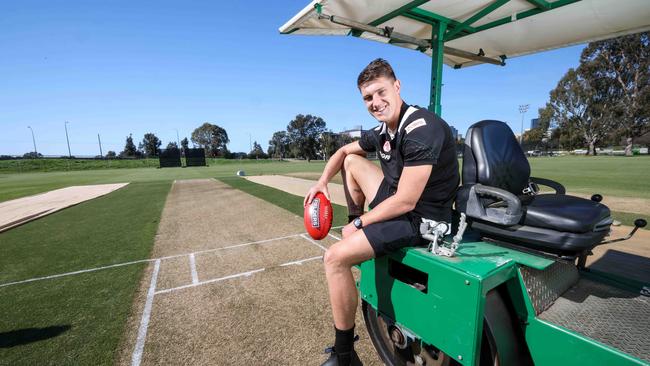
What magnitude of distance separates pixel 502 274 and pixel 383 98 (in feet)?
4.33

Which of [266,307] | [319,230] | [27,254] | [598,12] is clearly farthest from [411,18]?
[27,254]

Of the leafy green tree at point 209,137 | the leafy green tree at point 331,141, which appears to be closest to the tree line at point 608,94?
the leafy green tree at point 331,141

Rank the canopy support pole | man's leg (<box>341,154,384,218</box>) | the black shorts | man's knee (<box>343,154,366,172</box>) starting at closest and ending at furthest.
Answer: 1. the black shorts
2. man's leg (<box>341,154,384,218</box>)
3. man's knee (<box>343,154,366,172</box>)
4. the canopy support pole

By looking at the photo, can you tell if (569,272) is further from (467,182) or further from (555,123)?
(555,123)

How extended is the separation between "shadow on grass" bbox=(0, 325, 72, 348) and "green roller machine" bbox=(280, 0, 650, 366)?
284 cm

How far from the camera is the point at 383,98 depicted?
6.72 ft

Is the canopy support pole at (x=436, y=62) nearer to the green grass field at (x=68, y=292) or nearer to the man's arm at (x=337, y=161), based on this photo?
the man's arm at (x=337, y=161)

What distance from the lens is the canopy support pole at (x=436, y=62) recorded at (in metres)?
2.98

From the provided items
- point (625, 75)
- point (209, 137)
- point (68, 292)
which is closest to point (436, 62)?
point (68, 292)

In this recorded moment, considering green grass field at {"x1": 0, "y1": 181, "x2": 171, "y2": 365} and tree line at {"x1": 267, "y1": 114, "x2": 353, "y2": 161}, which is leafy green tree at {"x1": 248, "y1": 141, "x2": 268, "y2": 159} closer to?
tree line at {"x1": 267, "y1": 114, "x2": 353, "y2": 161}

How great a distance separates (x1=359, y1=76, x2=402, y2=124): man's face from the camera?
203 centimetres

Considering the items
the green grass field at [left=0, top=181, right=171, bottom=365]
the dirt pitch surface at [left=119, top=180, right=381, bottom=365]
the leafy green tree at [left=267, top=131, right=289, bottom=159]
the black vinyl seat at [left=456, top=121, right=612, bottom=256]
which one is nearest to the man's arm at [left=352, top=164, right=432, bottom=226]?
the black vinyl seat at [left=456, top=121, right=612, bottom=256]

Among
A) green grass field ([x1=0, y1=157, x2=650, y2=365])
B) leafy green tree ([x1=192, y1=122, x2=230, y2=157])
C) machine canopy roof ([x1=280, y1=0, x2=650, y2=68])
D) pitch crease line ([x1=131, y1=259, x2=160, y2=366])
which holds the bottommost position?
pitch crease line ([x1=131, y1=259, x2=160, y2=366])

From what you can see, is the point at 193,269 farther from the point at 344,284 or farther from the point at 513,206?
the point at 513,206
